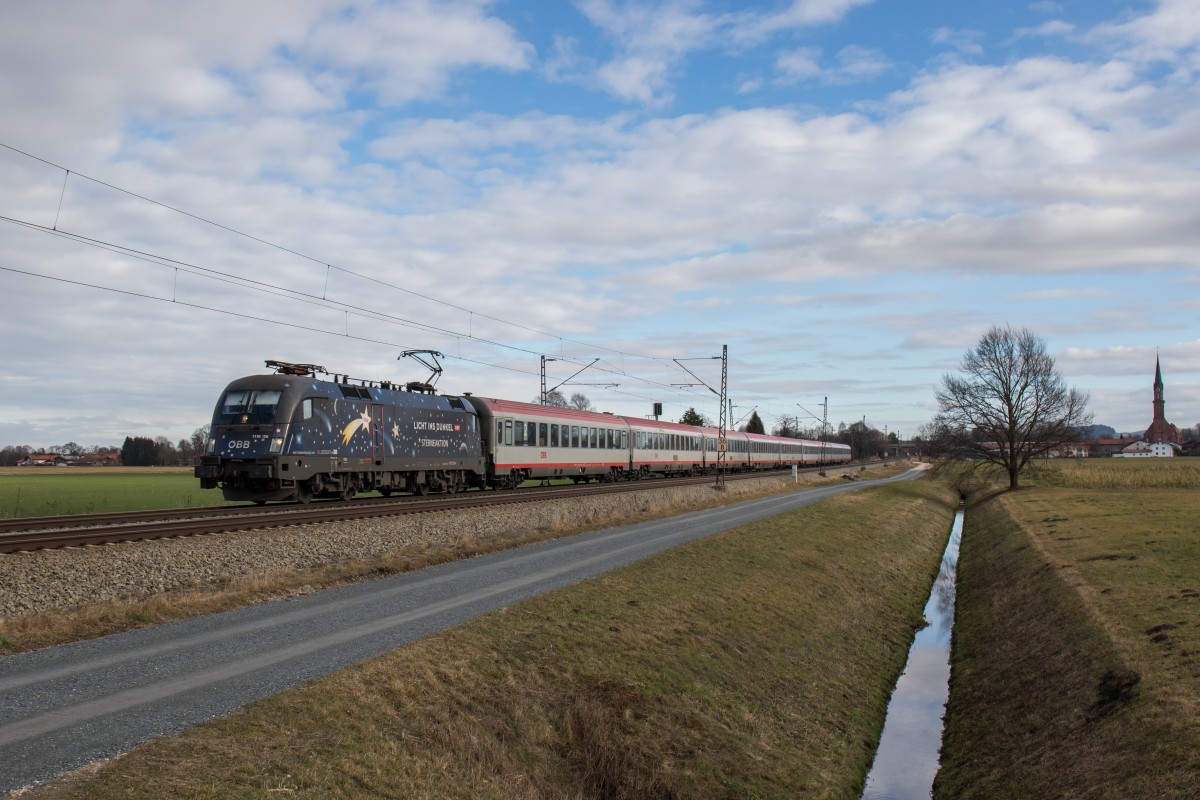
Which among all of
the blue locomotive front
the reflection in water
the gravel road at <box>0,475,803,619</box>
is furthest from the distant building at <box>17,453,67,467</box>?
the reflection in water

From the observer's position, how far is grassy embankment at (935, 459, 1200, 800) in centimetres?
880

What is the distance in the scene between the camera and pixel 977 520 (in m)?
40.4

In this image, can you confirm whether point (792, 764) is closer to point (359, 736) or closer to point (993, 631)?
point (359, 736)

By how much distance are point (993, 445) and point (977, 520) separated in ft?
48.4

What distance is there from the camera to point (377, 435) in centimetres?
2752

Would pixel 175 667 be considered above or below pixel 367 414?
below

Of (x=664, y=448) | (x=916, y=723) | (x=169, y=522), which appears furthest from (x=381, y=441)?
(x=664, y=448)

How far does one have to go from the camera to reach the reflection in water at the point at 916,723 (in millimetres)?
11445

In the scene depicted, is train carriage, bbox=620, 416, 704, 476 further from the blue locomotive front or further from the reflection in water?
the reflection in water

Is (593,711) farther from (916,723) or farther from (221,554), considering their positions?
(221,554)

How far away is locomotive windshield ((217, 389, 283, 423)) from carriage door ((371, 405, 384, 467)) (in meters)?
4.32

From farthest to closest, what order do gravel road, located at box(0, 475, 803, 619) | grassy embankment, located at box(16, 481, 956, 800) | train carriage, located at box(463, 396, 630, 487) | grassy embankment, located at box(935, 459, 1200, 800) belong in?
train carriage, located at box(463, 396, 630, 487), gravel road, located at box(0, 475, 803, 619), grassy embankment, located at box(935, 459, 1200, 800), grassy embankment, located at box(16, 481, 956, 800)

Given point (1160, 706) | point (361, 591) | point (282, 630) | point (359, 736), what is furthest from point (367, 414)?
point (1160, 706)

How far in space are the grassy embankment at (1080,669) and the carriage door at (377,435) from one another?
1796cm
